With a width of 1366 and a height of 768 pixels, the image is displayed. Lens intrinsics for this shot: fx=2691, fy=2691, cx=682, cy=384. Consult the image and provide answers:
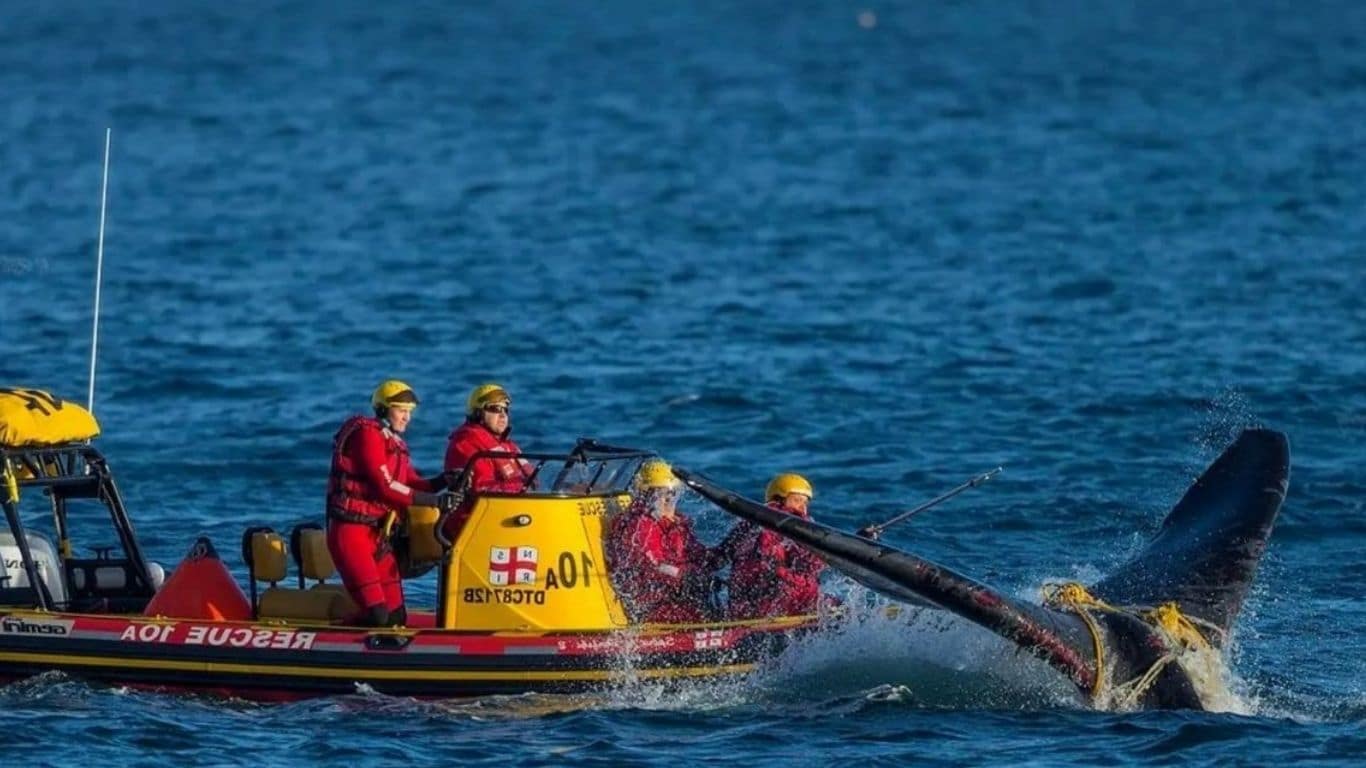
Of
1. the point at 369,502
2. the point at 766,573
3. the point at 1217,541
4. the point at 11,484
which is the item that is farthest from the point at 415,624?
the point at 1217,541

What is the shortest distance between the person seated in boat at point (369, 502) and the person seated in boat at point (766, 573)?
223 centimetres

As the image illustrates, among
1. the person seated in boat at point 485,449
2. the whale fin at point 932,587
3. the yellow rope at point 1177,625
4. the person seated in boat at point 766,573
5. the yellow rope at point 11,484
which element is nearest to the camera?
the whale fin at point 932,587

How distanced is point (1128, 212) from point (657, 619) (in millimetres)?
35553

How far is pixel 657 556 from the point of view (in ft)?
65.7

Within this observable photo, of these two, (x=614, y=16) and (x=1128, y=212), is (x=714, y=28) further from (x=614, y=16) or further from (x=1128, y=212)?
(x=1128, y=212)

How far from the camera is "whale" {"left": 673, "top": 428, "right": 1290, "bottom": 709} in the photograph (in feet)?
61.0

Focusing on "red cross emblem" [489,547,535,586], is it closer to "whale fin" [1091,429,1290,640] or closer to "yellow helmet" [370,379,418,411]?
"yellow helmet" [370,379,418,411]

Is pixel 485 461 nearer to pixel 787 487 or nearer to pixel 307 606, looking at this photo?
pixel 307 606

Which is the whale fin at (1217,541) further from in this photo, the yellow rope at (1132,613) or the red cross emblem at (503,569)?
the red cross emblem at (503,569)

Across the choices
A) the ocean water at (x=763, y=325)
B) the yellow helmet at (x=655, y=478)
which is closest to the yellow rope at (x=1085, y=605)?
the ocean water at (x=763, y=325)

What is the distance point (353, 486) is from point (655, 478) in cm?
226

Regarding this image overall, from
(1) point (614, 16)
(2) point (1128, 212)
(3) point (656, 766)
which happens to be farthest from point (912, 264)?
(1) point (614, 16)

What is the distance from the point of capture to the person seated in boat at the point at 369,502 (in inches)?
775

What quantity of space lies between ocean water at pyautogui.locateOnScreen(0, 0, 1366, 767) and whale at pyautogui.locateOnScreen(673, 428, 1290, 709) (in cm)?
34
